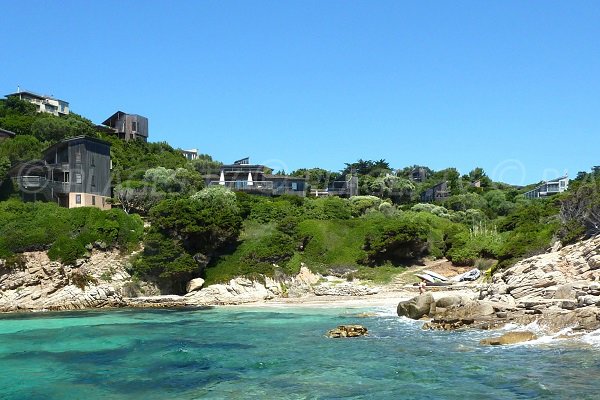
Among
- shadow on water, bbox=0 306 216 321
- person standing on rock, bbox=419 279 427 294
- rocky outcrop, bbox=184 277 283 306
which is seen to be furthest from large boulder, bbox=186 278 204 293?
person standing on rock, bbox=419 279 427 294

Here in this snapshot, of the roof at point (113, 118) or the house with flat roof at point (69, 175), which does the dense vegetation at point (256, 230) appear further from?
the roof at point (113, 118)

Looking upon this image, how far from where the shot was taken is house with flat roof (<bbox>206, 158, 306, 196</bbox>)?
67625mm

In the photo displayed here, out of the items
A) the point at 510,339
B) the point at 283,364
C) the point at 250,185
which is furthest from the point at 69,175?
the point at 510,339

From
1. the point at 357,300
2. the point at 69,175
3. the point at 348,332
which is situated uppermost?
the point at 69,175

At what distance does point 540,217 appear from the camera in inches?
1913

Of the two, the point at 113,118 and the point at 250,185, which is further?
the point at 113,118

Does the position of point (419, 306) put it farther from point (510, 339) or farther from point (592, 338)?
point (592, 338)

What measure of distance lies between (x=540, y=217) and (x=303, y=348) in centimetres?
3297

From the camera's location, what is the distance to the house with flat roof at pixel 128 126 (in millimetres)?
89250

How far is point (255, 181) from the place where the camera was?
69188 mm

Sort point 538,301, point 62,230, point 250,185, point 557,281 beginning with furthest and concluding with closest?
point 250,185
point 62,230
point 557,281
point 538,301

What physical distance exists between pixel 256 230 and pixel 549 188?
50.8 meters

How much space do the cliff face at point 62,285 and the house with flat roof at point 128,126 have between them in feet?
155

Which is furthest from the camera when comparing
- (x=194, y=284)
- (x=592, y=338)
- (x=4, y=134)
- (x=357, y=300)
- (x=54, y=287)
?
(x=4, y=134)
